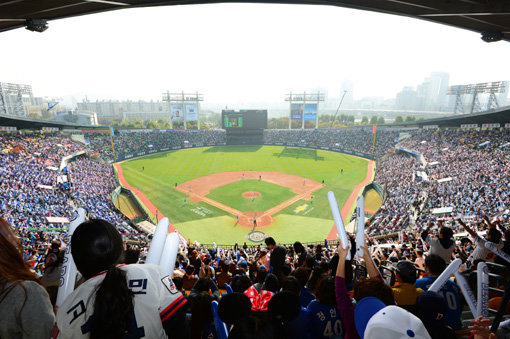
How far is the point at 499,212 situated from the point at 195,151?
174ft

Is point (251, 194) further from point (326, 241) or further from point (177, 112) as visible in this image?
point (177, 112)

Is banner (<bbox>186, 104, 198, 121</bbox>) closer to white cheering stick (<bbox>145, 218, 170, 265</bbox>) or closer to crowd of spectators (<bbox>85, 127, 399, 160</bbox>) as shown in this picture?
crowd of spectators (<bbox>85, 127, 399, 160</bbox>)

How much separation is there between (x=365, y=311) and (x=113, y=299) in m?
2.12

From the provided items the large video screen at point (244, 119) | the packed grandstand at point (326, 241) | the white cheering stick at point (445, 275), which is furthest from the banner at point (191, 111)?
the white cheering stick at point (445, 275)

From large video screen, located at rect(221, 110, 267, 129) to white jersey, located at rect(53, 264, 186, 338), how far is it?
65.2 metres

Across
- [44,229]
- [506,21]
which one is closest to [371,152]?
[506,21]

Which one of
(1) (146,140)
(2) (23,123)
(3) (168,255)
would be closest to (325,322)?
(3) (168,255)

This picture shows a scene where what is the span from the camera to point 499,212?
17.6m

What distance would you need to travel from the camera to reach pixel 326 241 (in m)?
16.4

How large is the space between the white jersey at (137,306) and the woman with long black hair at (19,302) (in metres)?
0.28

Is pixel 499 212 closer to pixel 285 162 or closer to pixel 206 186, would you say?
pixel 206 186

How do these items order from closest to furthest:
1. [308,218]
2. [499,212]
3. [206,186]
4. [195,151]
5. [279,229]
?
[499,212] → [279,229] → [308,218] → [206,186] → [195,151]

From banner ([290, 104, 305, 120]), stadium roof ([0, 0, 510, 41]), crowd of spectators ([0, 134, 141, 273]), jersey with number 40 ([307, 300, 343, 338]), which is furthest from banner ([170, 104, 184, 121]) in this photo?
jersey with number 40 ([307, 300, 343, 338])

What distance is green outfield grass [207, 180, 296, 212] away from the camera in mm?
28688
